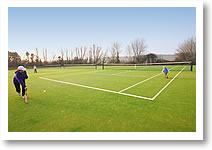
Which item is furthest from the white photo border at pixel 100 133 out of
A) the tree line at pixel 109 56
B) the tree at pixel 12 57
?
the tree line at pixel 109 56

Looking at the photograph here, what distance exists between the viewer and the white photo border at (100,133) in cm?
243

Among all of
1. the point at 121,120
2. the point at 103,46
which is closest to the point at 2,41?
the point at 121,120

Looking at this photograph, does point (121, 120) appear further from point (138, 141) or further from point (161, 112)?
point (161, 112)

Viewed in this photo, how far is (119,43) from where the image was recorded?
51.6 meters

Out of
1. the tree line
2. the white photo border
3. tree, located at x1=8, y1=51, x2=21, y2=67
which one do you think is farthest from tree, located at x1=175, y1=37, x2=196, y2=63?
tree, located at x1=8, y1=51, x2=21, y2=67

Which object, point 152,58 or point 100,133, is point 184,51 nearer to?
point 152,58

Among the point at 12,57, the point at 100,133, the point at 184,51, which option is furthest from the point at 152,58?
the point at 100,133

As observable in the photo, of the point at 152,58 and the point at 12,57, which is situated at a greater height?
the point at 152,58

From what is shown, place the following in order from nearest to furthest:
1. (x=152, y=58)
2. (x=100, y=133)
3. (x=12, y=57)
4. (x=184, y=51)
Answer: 1. (x=100, y=133)
2. (x=12, y=57)
3. (x=184, y=51)
4. (x=152, y=58)

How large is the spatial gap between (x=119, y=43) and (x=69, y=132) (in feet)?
170

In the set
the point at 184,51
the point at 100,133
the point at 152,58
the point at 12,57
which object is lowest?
the point at 100,133

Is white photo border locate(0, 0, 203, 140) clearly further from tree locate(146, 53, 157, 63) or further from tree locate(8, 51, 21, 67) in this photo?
tree locate(146, 53, 157, 63)

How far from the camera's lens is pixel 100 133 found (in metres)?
2.43

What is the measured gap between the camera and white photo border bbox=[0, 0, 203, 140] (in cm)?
243
